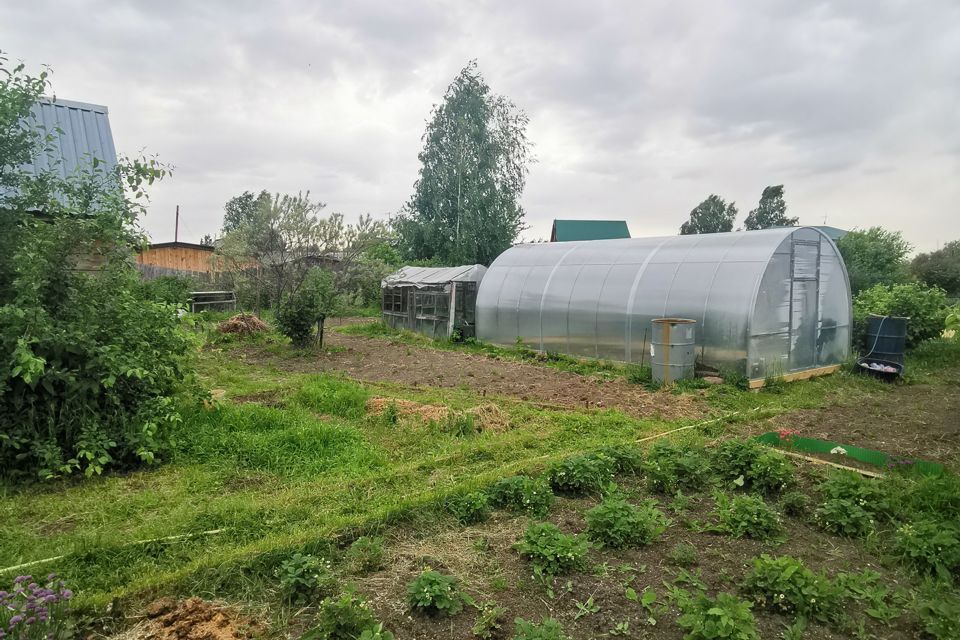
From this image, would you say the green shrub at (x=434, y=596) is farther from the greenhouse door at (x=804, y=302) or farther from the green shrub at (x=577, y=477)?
the greenhouse door at (x=804, y=302)

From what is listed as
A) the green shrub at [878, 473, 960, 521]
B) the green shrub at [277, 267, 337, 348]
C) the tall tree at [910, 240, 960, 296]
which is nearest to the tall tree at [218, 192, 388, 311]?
the green shrub at [277, 267, 337, 348]

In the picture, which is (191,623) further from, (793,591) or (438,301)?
(438,301)

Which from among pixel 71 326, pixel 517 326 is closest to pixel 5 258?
pixel 71 326

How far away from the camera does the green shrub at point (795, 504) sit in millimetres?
4570

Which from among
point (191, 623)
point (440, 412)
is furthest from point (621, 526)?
point (440, 412)

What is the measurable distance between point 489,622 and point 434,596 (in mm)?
332

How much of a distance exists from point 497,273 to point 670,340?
22.0 feet

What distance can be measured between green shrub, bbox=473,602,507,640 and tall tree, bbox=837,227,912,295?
894 inches

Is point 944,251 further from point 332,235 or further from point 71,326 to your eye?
point 71,326

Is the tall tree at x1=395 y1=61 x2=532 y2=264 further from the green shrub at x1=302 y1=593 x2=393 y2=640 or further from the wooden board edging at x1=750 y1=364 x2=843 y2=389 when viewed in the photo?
the green shrub at x1=302 y1=593 x2=393 y2=640

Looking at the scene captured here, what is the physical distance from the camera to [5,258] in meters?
5.66

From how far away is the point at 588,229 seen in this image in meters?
45.8

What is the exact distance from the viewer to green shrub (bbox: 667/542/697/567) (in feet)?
12.3

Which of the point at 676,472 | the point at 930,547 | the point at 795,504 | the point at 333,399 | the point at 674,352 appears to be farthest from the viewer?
the point at 674,352
